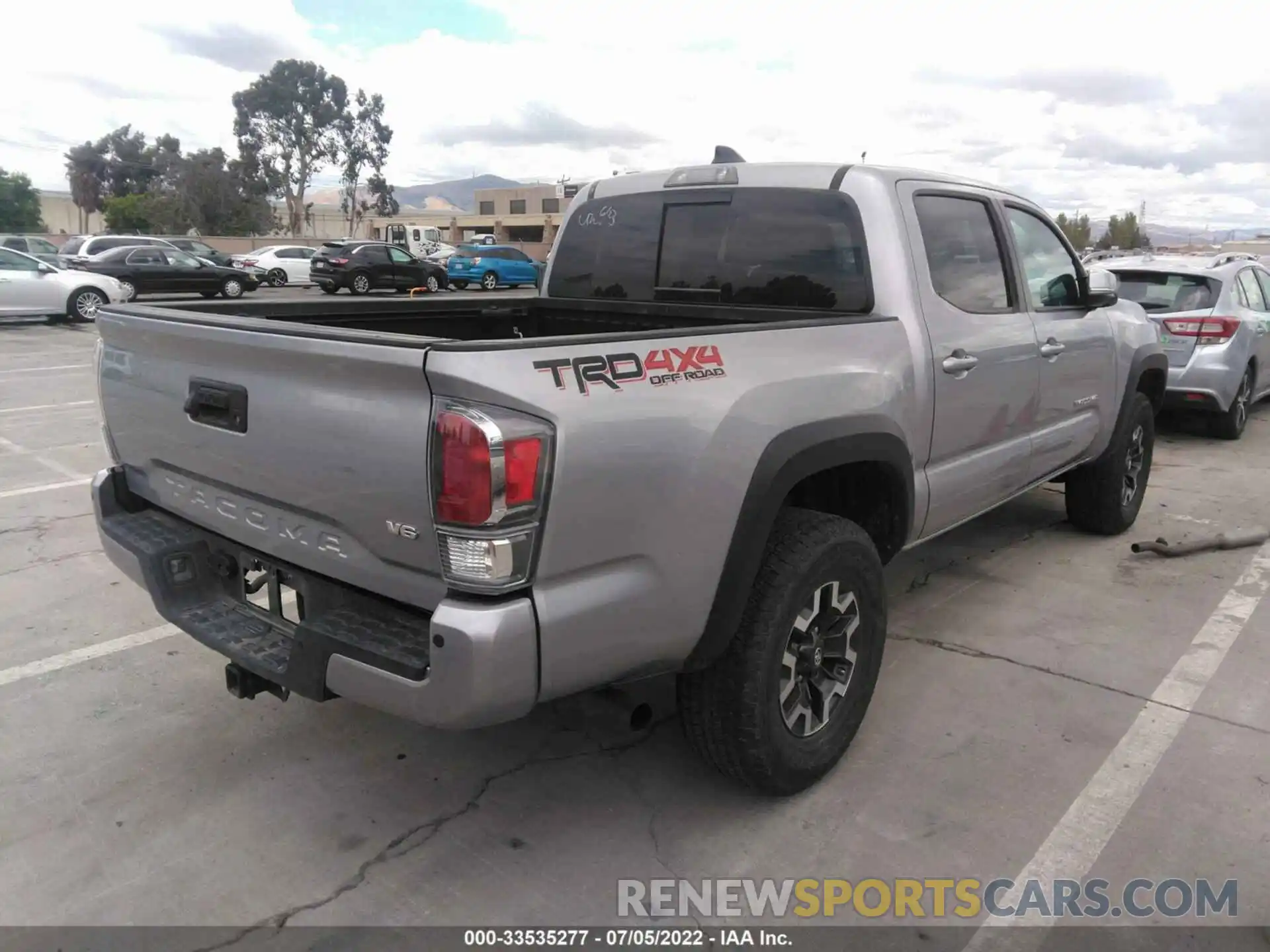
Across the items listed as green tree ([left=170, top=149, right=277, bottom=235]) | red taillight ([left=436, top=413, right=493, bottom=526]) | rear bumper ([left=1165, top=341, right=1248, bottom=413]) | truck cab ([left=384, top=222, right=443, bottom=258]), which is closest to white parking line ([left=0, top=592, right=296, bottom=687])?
red taillight ([left=436, top=413, right=493, bottom=526])

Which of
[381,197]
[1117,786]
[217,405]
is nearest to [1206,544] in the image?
[1117,786]

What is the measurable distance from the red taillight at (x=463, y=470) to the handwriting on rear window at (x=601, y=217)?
2406 mm

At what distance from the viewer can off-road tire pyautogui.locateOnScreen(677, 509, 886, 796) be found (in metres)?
2.75

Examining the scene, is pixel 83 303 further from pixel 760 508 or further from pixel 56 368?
pixel 760 508

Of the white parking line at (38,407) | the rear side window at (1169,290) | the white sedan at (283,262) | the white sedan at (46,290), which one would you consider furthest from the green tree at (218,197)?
the rear side window at (1169,290)

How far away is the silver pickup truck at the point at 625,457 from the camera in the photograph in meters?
2.20

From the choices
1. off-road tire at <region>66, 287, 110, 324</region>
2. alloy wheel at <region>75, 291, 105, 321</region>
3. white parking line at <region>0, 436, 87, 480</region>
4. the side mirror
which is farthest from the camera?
alloy wheel at <region>75, 291, 105, 321</region>

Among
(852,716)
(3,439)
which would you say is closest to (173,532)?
(852,716)

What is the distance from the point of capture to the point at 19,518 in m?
5.90

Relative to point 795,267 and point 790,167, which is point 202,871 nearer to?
point 795,267

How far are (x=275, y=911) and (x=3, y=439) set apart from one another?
23.6 ft

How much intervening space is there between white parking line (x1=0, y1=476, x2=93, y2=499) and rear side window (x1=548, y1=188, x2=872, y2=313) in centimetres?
424

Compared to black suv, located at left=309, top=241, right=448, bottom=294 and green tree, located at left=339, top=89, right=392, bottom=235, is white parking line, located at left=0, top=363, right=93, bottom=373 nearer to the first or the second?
black suv, located at left=309, top=241, right=448, bottom=294

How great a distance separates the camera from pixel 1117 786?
3168 mm
